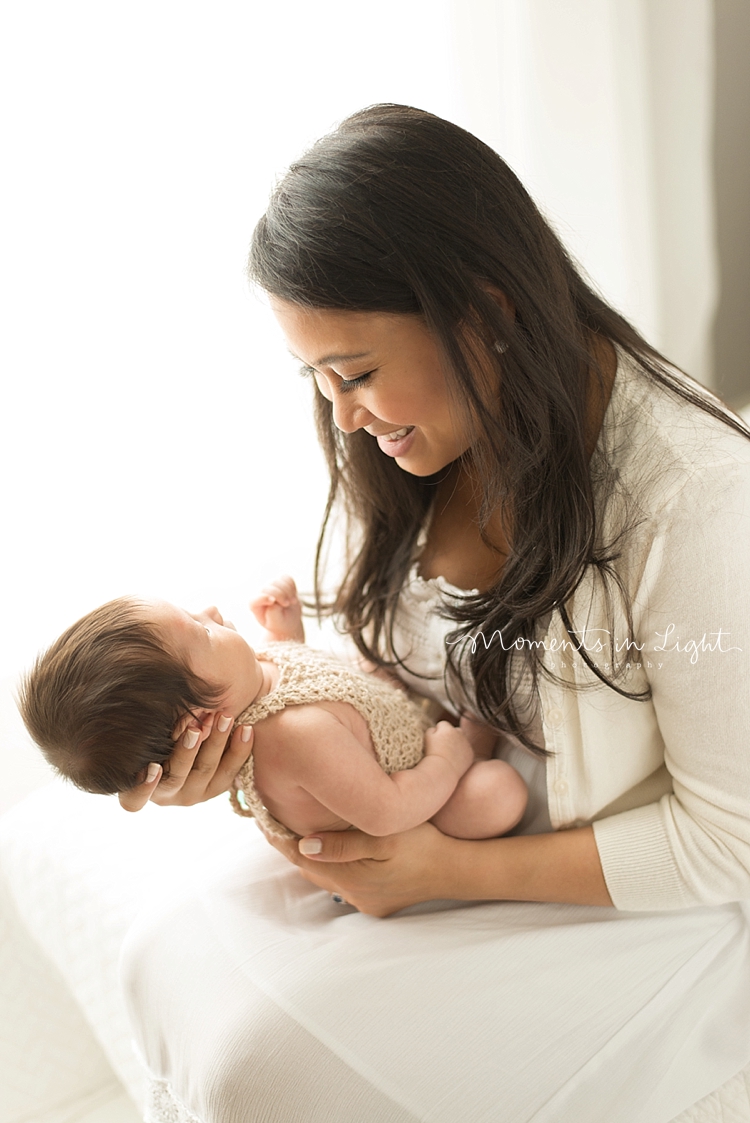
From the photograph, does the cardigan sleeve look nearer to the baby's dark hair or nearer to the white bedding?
the white bedding

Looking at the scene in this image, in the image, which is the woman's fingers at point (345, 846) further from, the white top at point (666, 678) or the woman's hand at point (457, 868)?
the white top at point (666, 678)

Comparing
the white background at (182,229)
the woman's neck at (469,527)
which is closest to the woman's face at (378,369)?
the woman's neck at (469,527)

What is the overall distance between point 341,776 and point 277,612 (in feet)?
1.33

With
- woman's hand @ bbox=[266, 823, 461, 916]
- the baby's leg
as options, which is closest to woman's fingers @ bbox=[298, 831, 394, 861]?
woman's hand @ bbox=[266, 823, 461, 916]

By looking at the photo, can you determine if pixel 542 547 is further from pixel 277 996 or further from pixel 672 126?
pixel 672 126

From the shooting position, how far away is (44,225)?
1.56 meters

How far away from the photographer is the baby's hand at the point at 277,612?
4.87 feet

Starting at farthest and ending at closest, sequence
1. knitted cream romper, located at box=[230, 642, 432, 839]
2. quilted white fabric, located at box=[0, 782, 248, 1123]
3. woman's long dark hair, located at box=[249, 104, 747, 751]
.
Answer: quilted white fabric, located at box=[0, 782, 248, 1123]
knitted cream romper, located at box=[230, 642, 432, 839]
woman's long dark hair, located at box=[249, 104, 747, 751]

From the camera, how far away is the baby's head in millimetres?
1037

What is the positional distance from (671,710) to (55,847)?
0.96m

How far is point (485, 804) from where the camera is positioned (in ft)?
4.05

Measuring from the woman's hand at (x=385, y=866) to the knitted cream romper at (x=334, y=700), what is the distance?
0.24 ft

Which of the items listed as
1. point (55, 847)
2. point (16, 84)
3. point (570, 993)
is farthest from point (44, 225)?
point (570, 993)

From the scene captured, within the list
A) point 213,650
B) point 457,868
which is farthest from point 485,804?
point 213,650
